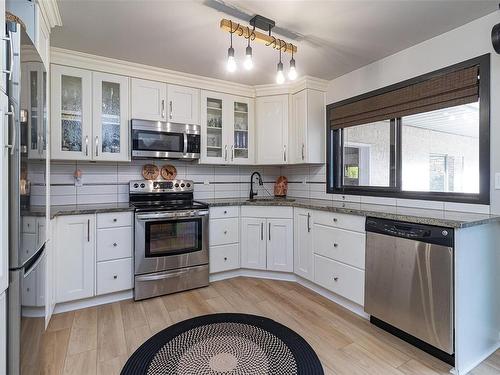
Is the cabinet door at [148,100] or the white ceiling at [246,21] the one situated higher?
the white ceiling at [246,21]

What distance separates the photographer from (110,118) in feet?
8.95

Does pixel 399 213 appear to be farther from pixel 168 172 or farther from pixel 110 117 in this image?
pixel 110 117

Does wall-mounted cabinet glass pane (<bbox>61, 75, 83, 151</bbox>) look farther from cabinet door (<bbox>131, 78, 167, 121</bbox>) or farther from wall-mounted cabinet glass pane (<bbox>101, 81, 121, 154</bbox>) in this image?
cabinet door (<bbox>131, 78, 167, 121</bbox>)

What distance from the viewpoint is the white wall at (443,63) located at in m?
1.92

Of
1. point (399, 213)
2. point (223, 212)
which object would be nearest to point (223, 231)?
point (223, 212)

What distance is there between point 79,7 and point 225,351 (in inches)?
100

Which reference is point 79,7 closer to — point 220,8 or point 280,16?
point 220,8

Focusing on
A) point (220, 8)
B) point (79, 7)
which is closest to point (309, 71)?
point (220, 8)

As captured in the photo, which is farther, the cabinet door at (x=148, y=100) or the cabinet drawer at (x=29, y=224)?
→ the cabinet door at (x=148, y=100)

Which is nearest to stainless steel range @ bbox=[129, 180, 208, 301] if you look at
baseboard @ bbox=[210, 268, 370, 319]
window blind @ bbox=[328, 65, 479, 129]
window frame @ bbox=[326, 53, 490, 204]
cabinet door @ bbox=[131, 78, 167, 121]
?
baseboard @ bbox=[210, 268, 370, 319]

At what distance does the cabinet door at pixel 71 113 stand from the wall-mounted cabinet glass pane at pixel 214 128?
4.05ft

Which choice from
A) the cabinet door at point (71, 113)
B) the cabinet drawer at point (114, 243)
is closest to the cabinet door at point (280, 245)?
the cabinet drawer at point (114, 243)

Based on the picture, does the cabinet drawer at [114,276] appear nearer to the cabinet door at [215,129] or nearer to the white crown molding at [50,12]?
the cabinet door at [215,129]

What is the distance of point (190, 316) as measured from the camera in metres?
2.28
